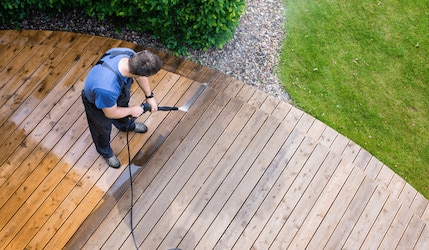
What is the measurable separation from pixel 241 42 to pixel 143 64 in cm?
257

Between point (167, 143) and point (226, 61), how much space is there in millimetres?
1451

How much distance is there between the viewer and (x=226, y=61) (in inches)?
230

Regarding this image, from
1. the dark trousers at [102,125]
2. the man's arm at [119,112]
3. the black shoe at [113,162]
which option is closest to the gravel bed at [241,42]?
the dark trousers at [102,125]

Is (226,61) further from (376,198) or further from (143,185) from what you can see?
(376,198)

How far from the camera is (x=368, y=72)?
19.9 ft

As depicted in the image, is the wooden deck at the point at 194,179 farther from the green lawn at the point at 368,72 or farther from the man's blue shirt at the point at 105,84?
the man's blue shirt at the point at 105,84

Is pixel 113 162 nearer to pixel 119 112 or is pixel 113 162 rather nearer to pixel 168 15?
pixel 119 112

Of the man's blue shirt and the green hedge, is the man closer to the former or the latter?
the man's blue shirt

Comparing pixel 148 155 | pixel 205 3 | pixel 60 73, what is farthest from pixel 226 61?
pixel 60 73

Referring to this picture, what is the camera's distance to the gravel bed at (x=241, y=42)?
5.79 m

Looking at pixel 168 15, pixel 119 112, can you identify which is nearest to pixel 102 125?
pixel 119 112

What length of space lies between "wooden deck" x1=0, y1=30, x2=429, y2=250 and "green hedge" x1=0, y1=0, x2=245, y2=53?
538 millimetres

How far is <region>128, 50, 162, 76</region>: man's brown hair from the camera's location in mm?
3709

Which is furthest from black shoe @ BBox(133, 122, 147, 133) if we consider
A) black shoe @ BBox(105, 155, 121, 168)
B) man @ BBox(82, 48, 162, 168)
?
man @ BBox(82, 48, 162, 168)
